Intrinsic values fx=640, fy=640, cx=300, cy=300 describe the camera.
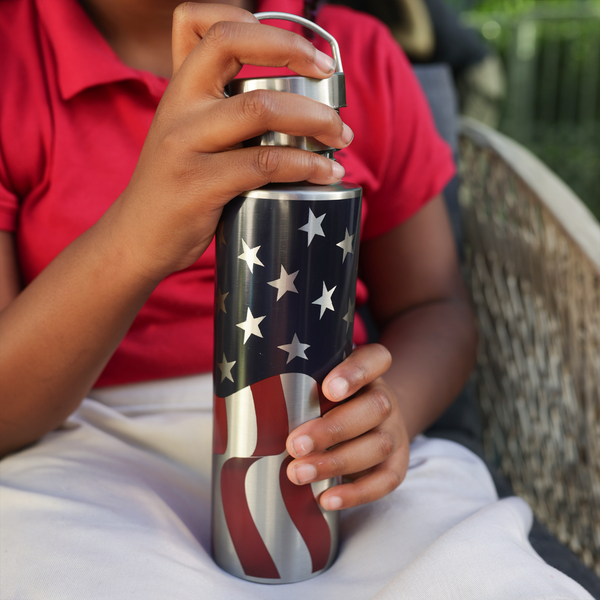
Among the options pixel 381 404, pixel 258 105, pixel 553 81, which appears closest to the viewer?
pixel 258 105

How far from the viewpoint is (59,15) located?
630 millimetres

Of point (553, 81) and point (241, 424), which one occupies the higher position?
point (241, 424)

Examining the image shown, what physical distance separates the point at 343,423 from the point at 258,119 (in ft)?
0.71

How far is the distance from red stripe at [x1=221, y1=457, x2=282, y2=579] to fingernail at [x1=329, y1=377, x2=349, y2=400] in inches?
3.1

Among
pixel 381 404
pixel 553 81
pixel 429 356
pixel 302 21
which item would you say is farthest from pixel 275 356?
pixel 553 81

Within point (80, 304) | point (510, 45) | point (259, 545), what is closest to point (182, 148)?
point (80, 304)

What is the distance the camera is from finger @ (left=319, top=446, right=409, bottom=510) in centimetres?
47

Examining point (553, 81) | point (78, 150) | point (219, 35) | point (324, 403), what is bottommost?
point (553, 81)

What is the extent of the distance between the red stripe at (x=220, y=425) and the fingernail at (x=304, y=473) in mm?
57

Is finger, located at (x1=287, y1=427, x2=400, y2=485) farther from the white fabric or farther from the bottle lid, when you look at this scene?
the bottle lid

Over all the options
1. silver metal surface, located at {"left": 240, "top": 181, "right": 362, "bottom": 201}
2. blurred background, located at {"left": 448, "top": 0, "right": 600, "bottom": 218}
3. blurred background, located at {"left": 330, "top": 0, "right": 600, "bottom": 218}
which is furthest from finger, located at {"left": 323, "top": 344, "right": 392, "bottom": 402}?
blurred background, located at {"left": 448, "top": 0, "right": 600, "bottom": 218}

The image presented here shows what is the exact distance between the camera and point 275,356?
0.42 m

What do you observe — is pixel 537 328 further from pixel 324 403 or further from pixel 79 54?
pixel 79 54

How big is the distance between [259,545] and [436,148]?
1.85 ft
